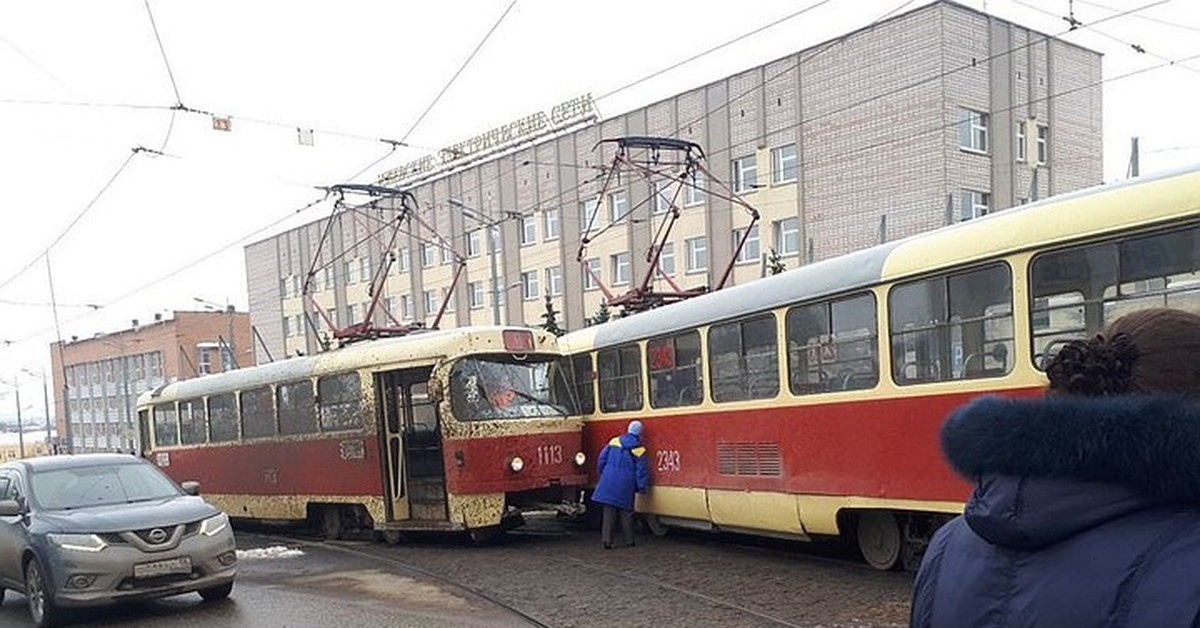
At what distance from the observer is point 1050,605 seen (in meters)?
1.58

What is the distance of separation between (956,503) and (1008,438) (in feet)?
20.9

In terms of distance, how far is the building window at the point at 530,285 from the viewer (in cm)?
4172

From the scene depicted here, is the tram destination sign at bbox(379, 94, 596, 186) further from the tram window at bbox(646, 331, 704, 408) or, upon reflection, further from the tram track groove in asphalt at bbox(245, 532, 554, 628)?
the tram window at bbox(646, 331, 704, 408)

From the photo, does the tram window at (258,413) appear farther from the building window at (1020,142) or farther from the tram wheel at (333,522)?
the building window at (1020,142)

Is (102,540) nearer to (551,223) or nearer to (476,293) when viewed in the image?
(551,223)

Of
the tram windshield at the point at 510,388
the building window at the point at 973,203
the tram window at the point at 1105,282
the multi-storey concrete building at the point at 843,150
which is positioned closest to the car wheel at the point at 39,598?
the tram windshield at the point at 510,388

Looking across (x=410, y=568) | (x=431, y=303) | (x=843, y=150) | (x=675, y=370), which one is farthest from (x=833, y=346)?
(x=431, y=303)

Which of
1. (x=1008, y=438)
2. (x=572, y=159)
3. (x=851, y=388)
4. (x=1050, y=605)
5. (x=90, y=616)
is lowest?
(x=90, y=616)

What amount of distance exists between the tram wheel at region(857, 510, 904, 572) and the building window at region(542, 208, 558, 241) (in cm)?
3183

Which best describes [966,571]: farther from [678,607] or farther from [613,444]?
[613,444]

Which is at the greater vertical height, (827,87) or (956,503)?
(827,87)

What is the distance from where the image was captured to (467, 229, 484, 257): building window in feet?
146

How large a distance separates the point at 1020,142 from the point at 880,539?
22946 millimetres

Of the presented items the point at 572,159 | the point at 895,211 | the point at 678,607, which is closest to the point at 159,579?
the point at 678,607
